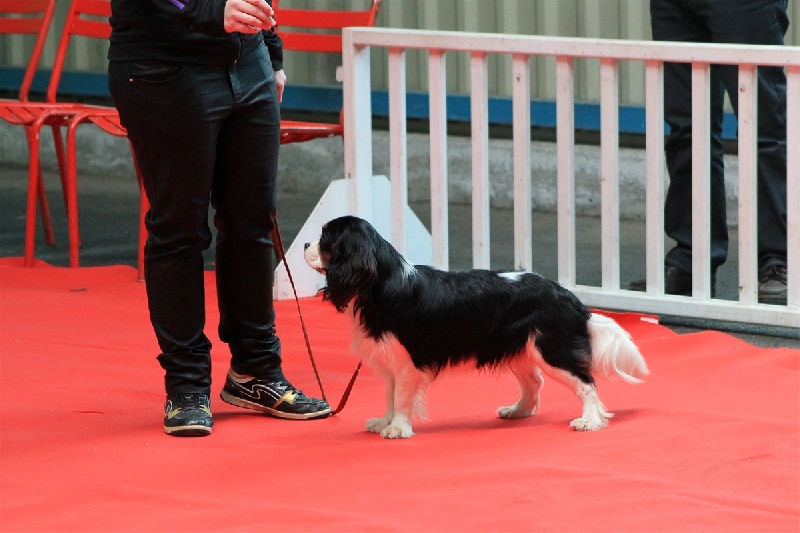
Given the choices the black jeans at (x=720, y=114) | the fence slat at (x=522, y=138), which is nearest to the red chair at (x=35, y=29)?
the fence slat at (x=522, y=138)

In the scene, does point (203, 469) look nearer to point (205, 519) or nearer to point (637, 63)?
point (205, 519)

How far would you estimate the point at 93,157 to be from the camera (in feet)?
30.2

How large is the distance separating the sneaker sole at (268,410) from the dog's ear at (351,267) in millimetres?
457

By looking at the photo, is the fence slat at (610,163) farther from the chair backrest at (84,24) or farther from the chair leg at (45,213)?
the chair leg at (45,213)

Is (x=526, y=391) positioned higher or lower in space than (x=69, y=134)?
lower

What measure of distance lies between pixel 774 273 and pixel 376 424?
2.12 m

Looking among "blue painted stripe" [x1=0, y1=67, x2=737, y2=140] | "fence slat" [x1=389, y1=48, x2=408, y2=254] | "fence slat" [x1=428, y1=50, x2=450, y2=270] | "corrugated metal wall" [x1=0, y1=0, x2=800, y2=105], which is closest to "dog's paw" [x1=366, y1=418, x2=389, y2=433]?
"fence slat" [x1=428, y1=50, x2=450, y2=270]

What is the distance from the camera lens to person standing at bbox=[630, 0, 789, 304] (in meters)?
5.00

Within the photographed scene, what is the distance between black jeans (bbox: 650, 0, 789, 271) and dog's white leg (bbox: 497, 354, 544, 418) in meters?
1.79

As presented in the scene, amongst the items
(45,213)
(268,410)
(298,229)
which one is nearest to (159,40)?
(268,410)

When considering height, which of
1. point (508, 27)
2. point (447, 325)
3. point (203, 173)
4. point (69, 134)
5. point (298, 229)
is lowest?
point (298, 229)

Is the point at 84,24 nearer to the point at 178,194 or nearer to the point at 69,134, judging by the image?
the point at 69,134

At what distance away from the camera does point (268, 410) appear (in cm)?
370

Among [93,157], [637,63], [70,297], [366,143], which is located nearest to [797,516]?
[366,143]
